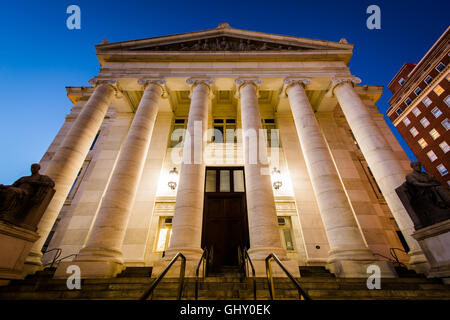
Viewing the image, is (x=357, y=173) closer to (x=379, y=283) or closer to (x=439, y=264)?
(x=439, y=264)

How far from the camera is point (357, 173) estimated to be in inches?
564

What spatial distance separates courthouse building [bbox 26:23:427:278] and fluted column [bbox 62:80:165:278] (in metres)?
0.05

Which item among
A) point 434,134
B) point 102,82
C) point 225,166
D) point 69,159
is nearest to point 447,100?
point 434,134

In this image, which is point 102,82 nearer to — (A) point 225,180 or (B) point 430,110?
(A) point 225,180

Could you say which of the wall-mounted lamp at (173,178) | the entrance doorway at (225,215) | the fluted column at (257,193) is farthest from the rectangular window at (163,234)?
the fluted column at (257,193)

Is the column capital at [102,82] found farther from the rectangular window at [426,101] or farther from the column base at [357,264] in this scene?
the rectangular window at [426,101]

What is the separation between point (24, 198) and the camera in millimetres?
7035

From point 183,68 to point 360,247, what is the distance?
1450cm

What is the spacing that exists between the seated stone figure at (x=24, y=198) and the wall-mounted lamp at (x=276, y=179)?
37.4ft

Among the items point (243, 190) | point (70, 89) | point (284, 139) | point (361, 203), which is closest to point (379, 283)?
point (361, 203)

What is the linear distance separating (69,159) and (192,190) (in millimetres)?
6353

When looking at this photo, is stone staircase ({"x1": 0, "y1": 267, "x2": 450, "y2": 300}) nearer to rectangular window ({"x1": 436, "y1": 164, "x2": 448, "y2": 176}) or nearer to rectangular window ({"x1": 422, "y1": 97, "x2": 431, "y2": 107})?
rectangular window ({"x1": 436, "y1": 164, "x2": 448, "y2": 176})

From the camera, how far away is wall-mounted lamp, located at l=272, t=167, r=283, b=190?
45.6 feet

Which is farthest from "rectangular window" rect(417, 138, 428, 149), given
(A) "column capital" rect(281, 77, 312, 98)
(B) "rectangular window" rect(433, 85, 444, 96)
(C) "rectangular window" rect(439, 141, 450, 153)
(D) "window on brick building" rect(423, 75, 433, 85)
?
(A) "column capital" rect(281, 77, 312, 98)
